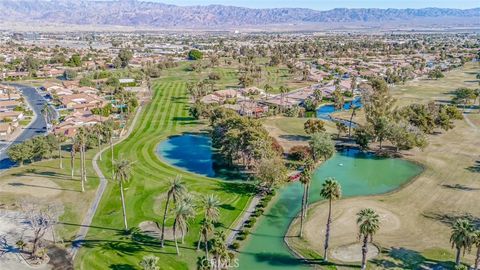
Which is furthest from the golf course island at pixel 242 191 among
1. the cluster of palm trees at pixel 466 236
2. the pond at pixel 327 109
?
the pond at pixel 327 109

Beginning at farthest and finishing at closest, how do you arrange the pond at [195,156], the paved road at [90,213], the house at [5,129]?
the house at [5,129], the pond at [195,156], the paved road at [90,213]

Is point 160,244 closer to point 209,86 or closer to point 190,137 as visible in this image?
point 190,137

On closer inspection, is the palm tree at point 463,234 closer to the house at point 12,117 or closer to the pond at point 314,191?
the pond at point 314,191

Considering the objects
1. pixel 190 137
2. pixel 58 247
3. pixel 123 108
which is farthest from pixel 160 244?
pixel 123 108

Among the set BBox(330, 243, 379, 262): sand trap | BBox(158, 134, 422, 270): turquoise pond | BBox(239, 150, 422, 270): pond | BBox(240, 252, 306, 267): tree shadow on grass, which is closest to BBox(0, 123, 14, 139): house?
BBox(158, 134, 422, 270): turquoise pond

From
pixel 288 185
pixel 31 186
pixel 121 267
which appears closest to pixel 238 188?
pixel 288 185

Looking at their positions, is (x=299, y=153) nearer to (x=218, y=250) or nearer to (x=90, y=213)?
(x=90, y=213)
